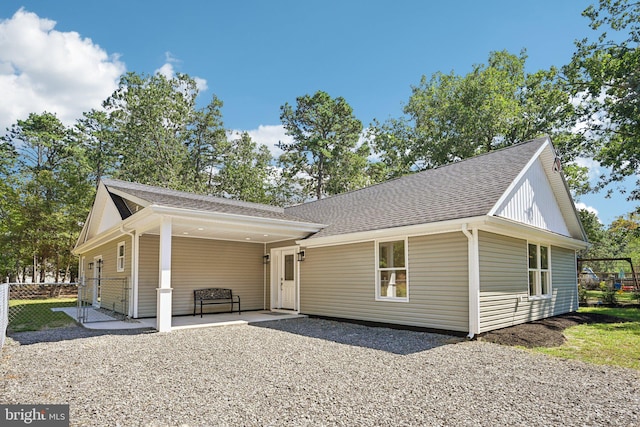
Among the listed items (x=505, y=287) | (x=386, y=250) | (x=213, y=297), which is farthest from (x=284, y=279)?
(x=505, y=287)

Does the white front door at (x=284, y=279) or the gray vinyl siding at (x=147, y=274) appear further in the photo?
the white front door at (x=284, y=279)

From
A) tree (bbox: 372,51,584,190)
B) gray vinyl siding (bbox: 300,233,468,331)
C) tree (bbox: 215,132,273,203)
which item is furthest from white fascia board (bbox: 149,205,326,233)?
tree (bbox: 215,132,273,203)

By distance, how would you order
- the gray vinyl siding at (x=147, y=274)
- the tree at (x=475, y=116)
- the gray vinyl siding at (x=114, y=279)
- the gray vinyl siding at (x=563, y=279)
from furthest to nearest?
the tree at (x=475, y=116) → the gray vinyl siding at (x=114, y=279) → the gray vinyl siding at (x=563, y=279) → the gray vinyl siding at (x=147, y=274)

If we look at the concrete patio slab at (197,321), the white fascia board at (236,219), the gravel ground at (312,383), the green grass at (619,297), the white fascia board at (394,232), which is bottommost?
the green grass at (619,297)

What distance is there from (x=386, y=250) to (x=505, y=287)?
277 centimetres

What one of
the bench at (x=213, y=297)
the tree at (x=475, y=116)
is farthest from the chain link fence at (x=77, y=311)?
the tree at (x=475, y=116)

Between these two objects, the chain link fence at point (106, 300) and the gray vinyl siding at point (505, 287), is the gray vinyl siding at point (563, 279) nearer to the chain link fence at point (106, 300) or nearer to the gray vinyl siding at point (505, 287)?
the gray vinyl siding at point (505, 287)

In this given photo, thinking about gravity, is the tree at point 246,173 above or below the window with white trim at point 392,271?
above

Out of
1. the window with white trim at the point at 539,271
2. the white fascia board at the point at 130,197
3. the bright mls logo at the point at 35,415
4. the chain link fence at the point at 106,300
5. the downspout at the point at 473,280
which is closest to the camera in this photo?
the bright mls logo at the point at 35,415

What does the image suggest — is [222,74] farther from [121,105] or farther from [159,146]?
[121,105]

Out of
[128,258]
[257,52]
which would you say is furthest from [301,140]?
[128,258]

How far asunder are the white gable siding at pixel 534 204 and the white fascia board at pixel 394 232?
1.03 m

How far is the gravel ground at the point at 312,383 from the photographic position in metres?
3.68

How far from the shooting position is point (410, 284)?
339 inches
